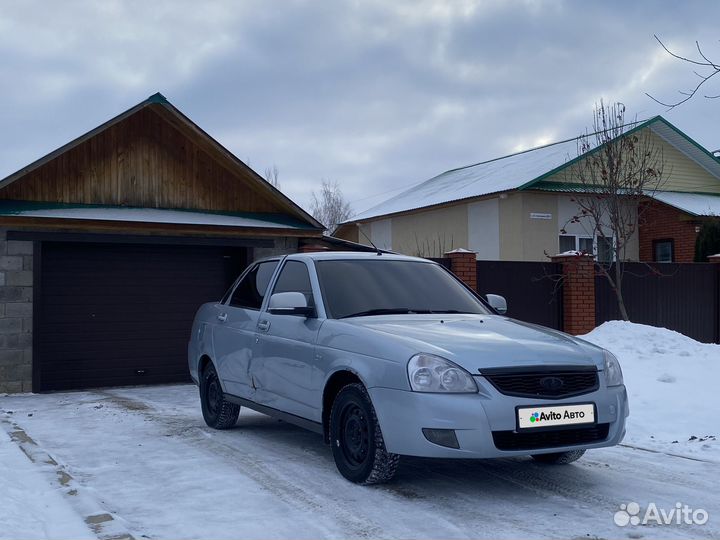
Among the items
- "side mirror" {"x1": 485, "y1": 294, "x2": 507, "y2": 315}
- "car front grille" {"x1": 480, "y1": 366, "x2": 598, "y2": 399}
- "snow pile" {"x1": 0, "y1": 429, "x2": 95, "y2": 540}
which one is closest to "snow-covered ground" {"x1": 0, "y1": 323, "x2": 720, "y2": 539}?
"snow pile" {"x1": 0, "y1": 429, "x2": 95, "y2": 540}

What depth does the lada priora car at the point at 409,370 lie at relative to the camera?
17.4ft

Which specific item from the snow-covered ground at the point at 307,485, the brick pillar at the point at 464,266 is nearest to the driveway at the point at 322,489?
the snow-covered ground at the point at 307,485

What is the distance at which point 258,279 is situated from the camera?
8109mm

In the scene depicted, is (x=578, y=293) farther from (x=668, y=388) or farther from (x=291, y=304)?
(x=291, y=304)

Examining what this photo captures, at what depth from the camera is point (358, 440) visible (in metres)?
5.88

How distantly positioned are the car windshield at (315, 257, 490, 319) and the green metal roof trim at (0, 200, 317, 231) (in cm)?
642

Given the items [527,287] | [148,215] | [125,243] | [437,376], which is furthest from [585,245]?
[437,376]

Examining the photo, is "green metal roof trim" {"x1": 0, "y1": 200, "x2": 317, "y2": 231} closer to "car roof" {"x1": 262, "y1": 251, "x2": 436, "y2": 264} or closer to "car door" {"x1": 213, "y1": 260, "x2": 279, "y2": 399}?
"car door" {"x1": 213, "y1": 260, "x2": 279, "y2": 399}

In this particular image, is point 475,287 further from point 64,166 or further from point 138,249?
point 64,166

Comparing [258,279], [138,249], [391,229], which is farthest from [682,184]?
[258,279]

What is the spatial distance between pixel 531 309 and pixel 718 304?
4933 mm

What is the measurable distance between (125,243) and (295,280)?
659cm

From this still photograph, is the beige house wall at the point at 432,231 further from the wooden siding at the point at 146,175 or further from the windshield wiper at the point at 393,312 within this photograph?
the windshield wiper at the point at 393,312

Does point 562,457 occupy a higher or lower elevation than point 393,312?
lower
